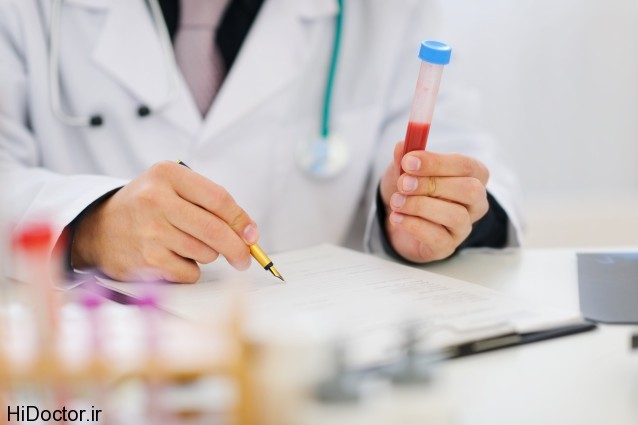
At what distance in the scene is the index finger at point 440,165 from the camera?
799mm

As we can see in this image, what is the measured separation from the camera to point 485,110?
5.86ft

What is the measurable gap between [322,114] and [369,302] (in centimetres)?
52

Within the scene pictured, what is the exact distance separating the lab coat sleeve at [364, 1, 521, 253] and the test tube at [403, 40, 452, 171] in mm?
248

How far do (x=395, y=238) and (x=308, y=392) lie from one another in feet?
1.72

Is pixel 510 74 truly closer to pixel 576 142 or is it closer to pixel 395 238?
pixel 576 142

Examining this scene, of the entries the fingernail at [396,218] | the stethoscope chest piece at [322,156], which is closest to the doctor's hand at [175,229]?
the fingernail at [396,218]

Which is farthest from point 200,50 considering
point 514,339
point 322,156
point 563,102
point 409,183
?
point 563,102

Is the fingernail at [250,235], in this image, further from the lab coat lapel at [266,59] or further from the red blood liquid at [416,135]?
the lab coat lapel at [266,59]

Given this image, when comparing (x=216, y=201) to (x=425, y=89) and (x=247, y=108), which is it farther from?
(x=247, y=108)

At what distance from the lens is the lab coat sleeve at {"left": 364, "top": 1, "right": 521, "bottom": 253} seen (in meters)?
1.08

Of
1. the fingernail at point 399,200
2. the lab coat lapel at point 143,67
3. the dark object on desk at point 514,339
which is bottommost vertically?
the dark object on desk at point 514,339

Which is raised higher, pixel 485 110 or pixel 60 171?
pixel 485 110

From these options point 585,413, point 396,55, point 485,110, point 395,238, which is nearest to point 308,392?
point 585,413

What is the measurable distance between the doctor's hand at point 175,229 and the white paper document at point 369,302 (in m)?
0.02
